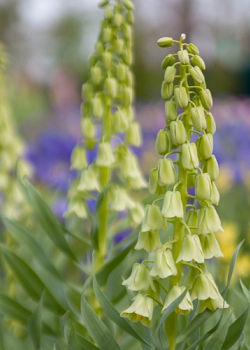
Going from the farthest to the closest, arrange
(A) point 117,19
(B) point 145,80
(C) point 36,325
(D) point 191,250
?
(B) point 145,80
(A) point 117,19
(C) point 36,325
(D) point 191,250

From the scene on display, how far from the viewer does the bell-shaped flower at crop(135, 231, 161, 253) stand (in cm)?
68

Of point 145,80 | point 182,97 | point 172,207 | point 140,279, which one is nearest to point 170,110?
point 182,97

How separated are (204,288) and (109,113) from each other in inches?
17.7

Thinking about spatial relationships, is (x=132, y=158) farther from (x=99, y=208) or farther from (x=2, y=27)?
(x=2, y=27)

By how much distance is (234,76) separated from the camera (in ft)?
26.2

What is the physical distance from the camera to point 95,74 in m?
0.94

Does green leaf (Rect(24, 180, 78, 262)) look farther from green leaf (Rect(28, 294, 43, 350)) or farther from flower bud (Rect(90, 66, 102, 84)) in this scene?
flower bud (Rect(90, 66, 102, 84))

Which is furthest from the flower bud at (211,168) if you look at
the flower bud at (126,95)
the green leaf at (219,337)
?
the flower bud at (126,95)

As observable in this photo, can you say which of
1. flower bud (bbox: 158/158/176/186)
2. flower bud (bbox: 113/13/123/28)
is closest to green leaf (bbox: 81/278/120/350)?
flower bud (bbox: 158/158/176/186)

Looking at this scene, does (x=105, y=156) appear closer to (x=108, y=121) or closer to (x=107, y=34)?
(x=108, y=121)

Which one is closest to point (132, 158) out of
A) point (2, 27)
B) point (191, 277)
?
point (191, 277)

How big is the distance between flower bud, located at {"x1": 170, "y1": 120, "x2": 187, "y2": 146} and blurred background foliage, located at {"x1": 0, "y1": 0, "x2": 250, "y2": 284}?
816 mm

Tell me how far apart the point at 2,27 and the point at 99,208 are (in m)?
11.1

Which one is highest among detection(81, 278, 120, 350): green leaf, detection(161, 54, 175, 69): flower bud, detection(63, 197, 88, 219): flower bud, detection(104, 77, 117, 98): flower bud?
detection(104, 77, 117, 98): flower bud
